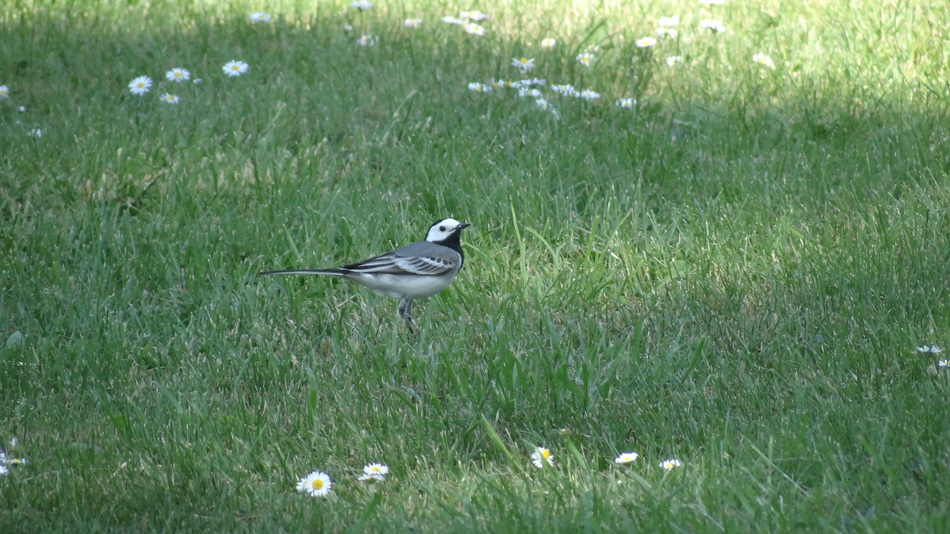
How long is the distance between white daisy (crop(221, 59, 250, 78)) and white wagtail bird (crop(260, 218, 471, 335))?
9.83 feet

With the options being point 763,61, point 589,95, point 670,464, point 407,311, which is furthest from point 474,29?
point 670,464

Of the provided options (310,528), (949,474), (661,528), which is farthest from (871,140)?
(310,528)

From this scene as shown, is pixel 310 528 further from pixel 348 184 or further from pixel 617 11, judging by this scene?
pixel 617 11

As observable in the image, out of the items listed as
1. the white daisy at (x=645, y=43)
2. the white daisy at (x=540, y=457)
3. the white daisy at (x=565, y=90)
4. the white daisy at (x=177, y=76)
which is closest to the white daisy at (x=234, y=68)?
the white daisy at (x=177, y=76)

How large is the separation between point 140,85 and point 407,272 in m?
3.50

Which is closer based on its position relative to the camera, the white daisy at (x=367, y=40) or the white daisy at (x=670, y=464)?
the white daisy at (x=670, y=464)

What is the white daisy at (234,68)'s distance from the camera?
7.43m

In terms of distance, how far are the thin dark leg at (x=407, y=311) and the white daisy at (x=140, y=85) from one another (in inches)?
128

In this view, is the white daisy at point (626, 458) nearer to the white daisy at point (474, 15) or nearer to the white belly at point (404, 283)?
the white belly at point (404, 283)

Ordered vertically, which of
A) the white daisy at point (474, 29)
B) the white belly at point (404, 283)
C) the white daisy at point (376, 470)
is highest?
the white daisy at point (474, 29)

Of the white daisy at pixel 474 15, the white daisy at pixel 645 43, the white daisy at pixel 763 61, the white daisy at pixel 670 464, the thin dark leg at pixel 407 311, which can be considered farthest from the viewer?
the white daisy at pixel 474 15

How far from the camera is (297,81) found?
732cm

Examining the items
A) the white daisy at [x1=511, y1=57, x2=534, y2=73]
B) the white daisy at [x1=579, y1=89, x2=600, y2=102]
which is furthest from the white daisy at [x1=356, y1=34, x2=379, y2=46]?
the white daisy at [x1=579, y1=89, x2=600, y2=102]

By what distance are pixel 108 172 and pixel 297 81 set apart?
169 centimetres
